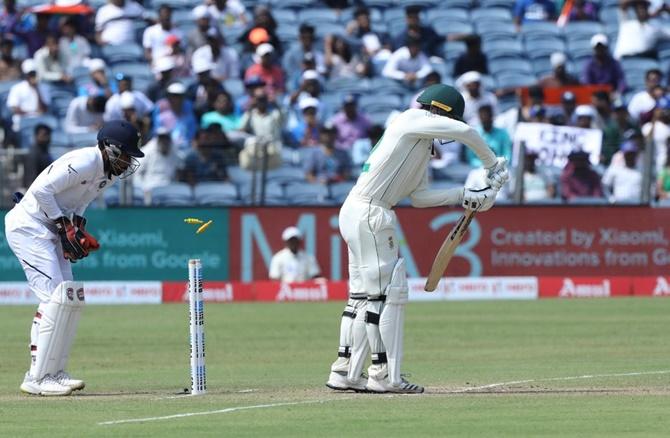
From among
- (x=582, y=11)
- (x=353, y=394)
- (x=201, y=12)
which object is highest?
→ (x=582, y=11)

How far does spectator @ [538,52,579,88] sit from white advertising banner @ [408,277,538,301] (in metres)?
3.77

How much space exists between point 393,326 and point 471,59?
1387cm

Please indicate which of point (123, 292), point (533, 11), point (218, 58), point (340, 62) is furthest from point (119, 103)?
point (533, 11)

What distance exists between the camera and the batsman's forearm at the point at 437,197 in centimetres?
989

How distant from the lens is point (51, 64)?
22.3 meters

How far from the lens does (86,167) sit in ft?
32.7

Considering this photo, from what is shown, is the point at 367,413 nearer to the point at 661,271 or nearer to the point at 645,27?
the point at 661,271

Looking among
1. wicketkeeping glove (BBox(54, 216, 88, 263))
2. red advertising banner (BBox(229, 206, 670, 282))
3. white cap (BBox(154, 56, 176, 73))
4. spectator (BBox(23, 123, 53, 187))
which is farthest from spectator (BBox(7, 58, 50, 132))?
wicketkeeping glove (BBox(54, 216, 88, 263))

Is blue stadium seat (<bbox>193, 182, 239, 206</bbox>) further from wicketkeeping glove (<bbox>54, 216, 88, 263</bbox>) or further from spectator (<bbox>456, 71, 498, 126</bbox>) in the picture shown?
wicketkeeping glove (<bbox>54, 216, 88, 263</bbox>)

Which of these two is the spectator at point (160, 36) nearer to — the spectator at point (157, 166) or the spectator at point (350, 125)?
the spectator at point (157, 166)

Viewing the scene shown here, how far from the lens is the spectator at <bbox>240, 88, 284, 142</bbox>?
20.9 meters

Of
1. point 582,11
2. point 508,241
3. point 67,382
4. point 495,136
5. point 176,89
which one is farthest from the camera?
point 582,11

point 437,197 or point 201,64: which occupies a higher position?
point 201,64

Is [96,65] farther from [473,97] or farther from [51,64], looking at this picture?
[473,97]
